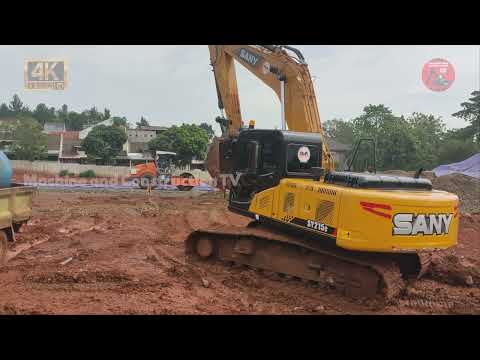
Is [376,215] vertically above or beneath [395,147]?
beneath

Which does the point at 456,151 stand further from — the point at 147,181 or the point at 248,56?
the point at 248,56

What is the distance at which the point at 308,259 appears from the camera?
22.0ft

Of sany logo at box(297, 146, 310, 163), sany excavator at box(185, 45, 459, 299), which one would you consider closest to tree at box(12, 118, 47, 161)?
sany excavator at box(185, 45, 459, 299)

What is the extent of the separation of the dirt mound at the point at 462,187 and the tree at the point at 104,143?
106 ft

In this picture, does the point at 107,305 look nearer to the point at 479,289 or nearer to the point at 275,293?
the point at 275,293

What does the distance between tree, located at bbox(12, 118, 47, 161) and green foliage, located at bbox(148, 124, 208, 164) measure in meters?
10.7

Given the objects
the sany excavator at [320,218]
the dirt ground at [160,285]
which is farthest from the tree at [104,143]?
the sany excavator at [320,218]

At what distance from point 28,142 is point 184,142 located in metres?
14.7

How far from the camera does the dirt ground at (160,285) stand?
5.62m

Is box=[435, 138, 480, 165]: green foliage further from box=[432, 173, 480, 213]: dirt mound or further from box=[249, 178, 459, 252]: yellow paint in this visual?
box=[249, 178, 459, 252]: yellow paint

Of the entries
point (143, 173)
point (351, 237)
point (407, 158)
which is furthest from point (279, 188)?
point (407, 158)

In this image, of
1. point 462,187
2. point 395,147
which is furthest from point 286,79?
point 395,147

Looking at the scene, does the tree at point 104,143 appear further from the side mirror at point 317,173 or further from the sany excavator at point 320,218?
the side mirror at point 317,173

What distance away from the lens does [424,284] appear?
6.95 meters
